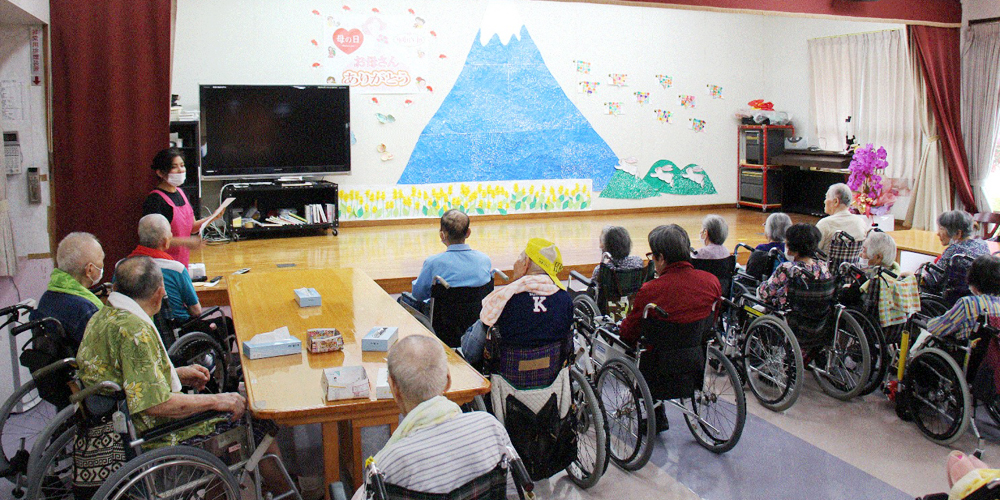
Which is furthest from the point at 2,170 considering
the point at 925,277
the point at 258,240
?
the point at 925,277

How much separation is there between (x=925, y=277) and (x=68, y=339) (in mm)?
4317

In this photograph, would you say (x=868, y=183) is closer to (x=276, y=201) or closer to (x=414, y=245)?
(x=414, y=245)

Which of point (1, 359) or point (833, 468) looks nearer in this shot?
point (833, 468)

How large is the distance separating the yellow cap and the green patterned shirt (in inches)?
53.6

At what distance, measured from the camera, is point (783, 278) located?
13.3 ft

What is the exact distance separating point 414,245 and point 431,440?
5844 mm

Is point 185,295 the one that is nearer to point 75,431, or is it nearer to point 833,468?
point 75,431

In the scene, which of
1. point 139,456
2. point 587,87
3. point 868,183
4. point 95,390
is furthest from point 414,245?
point 139,456

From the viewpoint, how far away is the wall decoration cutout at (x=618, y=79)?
9656 millimetres

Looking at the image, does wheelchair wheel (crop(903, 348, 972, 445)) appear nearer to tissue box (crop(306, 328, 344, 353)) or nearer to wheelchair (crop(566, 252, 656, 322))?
wheelchair (crop(566, 252, 656, 322))

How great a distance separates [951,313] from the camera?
142 inches

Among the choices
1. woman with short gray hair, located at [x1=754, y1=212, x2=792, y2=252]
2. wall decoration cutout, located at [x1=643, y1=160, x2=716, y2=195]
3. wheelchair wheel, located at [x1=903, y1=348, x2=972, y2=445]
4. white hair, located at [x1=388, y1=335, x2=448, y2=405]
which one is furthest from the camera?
wall decoration cutout, located at [x1=643, y1=160, x2=716, y2=195]

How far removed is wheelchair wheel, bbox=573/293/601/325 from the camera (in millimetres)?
4270

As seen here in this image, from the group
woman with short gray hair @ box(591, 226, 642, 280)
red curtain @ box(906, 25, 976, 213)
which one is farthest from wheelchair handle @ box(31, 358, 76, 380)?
red curtain @ box(906, 25, 976, 213)
